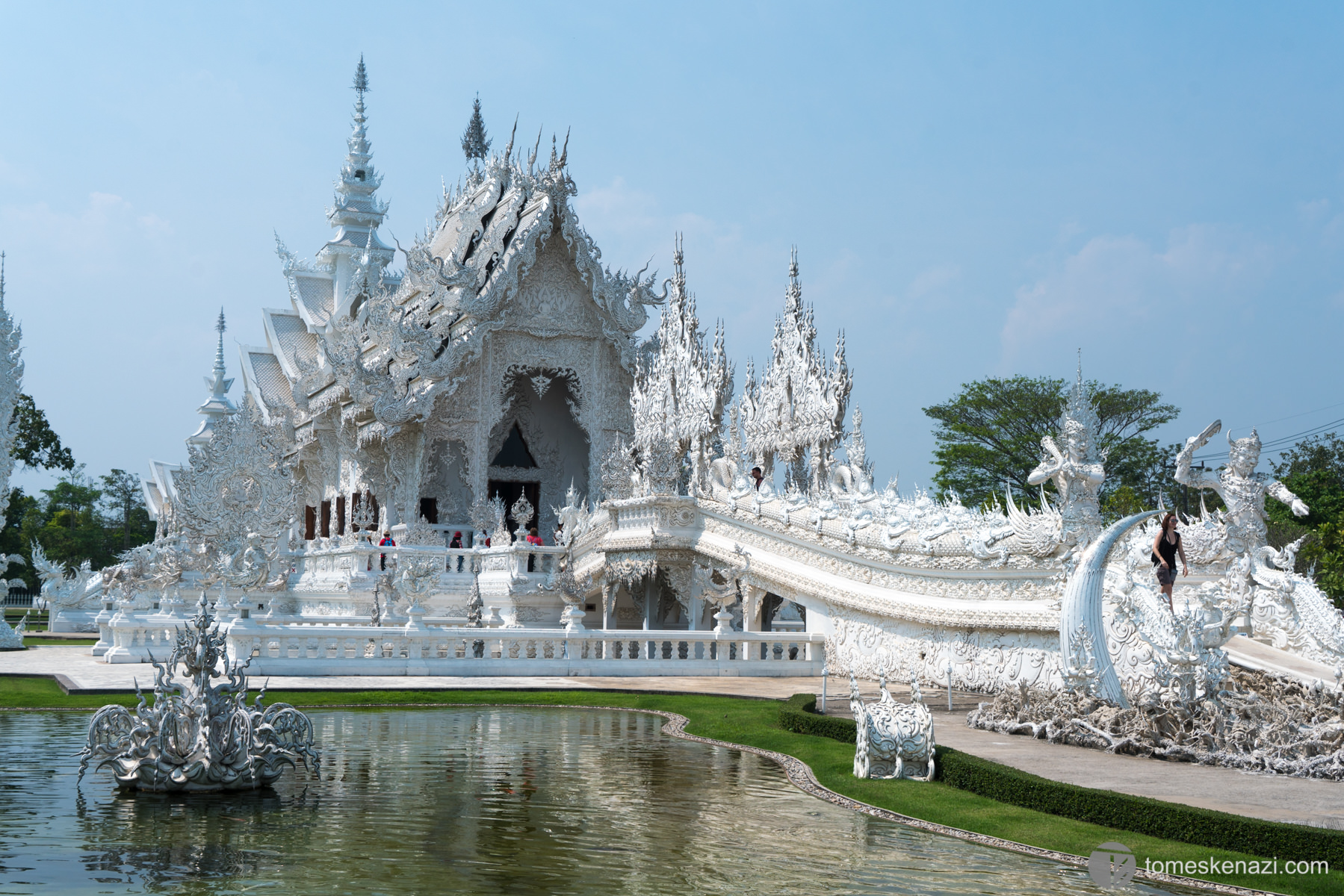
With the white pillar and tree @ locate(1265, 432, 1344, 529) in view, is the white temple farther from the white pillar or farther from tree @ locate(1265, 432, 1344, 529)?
tree @ locate(1265, 432, 1344, 529)

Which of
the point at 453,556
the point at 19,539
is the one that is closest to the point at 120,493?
the point at 19,539

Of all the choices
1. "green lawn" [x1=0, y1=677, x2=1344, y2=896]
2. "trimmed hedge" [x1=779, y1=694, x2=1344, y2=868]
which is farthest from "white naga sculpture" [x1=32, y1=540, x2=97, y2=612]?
"trimmed hedge" [x1=779, y1=694, x2=1344, y2=868]

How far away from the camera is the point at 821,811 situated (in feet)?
22.6

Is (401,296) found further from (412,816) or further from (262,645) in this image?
(412,816)

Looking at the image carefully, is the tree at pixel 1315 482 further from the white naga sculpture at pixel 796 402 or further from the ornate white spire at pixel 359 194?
the ornate white spire at pixel 359 194

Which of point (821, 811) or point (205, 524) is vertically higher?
point (205, 524)

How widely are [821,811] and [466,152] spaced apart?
36.2 meters

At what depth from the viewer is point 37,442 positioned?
126 ft

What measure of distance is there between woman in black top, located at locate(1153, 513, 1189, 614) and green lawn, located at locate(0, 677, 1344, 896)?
311cm

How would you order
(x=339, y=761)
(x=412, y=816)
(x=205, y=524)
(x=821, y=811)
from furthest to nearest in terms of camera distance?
(x=205, y=524) < (x=339, y=761) < (x=821, y=811) < (x=412, y=816)

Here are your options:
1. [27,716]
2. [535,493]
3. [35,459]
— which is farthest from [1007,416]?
[27,716]

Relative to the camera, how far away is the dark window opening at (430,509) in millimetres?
26812

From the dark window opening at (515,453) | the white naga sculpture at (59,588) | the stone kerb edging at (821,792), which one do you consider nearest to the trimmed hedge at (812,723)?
the stone kerb edging at (821,792)

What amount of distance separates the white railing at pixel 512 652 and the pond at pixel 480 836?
483 cm
